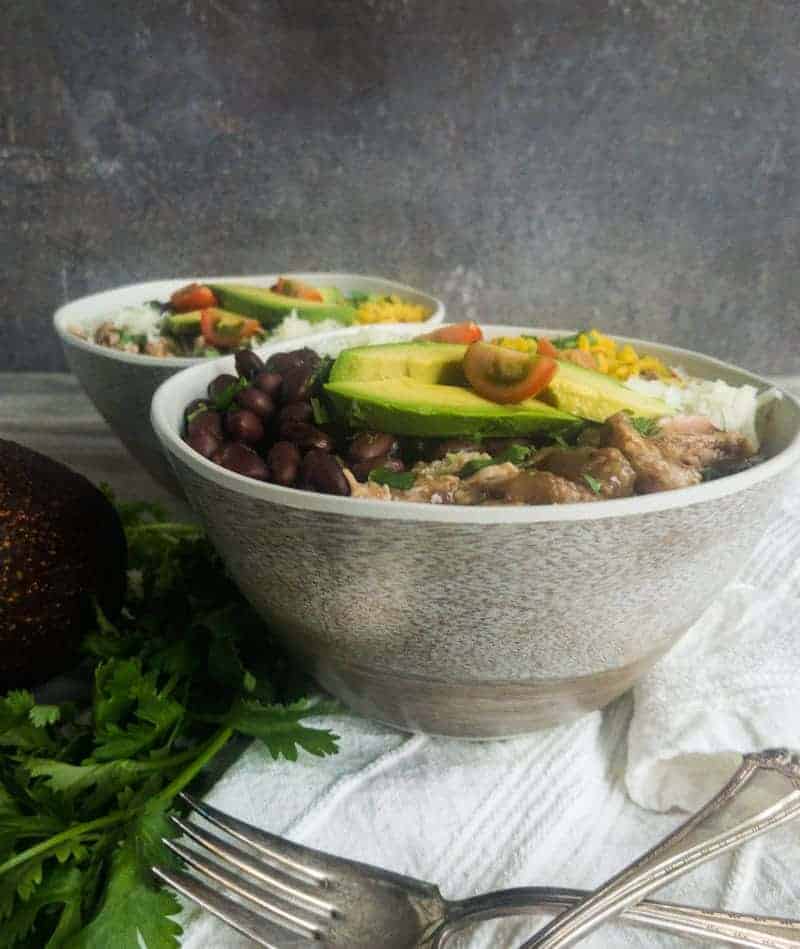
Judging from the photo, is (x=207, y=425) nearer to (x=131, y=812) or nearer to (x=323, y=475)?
(x=323, y=475)

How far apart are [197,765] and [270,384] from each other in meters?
0.38

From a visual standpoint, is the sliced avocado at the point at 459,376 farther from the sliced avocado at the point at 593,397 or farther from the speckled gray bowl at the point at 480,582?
the speckled gray bowl at the point at 480,582

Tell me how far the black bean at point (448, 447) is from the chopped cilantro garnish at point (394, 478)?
0.04 m

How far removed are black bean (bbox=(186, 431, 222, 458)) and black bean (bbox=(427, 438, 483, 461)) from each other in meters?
0.20

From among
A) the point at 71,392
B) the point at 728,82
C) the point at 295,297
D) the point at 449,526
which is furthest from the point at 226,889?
the point at 728,82

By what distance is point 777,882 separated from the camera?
73cm

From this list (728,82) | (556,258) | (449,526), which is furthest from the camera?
(556,258)

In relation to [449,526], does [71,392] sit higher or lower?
lower

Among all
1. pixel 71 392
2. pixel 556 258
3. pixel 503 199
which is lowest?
pixel 71 392

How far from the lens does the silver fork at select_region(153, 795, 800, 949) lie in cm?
68

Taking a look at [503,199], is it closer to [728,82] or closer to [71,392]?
[728,82]

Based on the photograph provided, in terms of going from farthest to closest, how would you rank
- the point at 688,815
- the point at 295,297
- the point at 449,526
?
the point at 295,297, the point at 688,815, the point at 449,526

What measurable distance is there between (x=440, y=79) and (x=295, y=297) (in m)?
0.60

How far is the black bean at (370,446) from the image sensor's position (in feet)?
2.76
